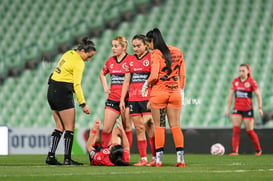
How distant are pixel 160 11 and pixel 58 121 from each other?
414 inches

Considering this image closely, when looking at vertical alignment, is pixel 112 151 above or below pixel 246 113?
below

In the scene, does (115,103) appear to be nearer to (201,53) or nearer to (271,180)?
(271,180)

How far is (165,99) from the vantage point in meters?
7.79

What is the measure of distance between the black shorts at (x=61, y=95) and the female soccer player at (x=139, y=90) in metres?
0.77

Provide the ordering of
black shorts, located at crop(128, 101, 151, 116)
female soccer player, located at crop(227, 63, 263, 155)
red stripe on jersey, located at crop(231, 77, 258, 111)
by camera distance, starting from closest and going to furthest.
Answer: black shorts, located at crop(128, 101, 151, 116) < female soccer player, located at crop(227, 63, 263, 155) < red stripe on jersey, located at crop(231, 77, 258, 111)

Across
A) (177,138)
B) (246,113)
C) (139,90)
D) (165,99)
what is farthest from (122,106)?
(246,113)

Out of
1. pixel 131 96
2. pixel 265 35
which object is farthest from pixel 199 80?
pixel 131 96

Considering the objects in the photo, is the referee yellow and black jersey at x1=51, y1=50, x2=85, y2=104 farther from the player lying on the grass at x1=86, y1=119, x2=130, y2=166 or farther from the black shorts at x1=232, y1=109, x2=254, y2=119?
the black shorts at x1=232, y1=109, x2=254, y2=119

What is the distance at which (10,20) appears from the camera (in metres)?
19.4

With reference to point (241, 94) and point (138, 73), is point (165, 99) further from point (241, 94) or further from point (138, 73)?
point (241, 94)

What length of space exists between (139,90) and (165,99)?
1.03 metres

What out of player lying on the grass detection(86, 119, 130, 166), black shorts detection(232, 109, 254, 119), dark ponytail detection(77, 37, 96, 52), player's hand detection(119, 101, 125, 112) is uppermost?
dark ponytail detection(77, 37, 96, 52)

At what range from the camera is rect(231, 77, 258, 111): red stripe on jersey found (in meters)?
13.1

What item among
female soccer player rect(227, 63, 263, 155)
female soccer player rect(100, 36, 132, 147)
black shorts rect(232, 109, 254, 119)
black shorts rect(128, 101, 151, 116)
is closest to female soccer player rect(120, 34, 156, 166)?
black shorts rect(128, 101, 151, 116)
